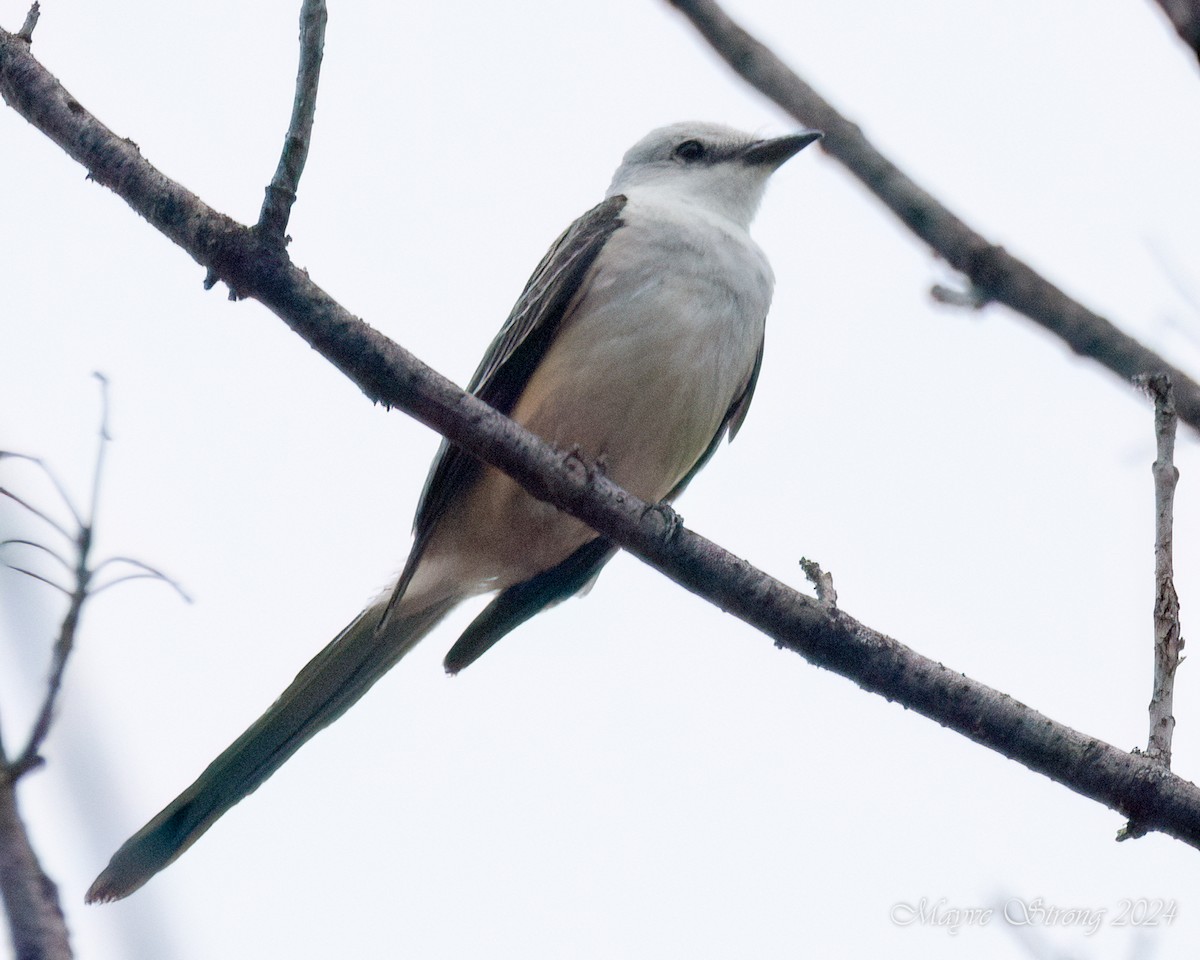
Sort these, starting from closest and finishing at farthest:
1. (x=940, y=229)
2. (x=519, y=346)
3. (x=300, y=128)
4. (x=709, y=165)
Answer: (x=300, y=128) < (x=940, y=229) < (x=519, y=346) < (x=709, y=165)

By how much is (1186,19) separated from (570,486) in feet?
7.04

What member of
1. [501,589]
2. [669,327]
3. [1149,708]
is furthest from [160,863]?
[1149,708]

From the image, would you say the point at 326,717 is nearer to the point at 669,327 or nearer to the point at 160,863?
the point at 160,863

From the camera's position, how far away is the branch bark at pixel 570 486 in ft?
12.5

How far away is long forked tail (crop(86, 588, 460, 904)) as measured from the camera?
197 inches

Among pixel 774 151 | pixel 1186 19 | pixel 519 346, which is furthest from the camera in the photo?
pixel 774 151

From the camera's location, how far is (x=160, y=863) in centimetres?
464

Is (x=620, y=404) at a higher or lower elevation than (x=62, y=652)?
higher

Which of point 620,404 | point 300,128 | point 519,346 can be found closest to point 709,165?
point 519,346

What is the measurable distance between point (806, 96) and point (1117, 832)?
2401mm

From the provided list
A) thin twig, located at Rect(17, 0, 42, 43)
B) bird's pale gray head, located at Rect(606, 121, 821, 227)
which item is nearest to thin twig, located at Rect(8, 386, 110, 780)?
thin twig, located at Rect(17, 0, 42, 43)

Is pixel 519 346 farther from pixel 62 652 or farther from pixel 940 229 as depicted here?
pixel 62 652

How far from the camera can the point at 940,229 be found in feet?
14.3

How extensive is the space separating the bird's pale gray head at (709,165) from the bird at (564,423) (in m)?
0.69
